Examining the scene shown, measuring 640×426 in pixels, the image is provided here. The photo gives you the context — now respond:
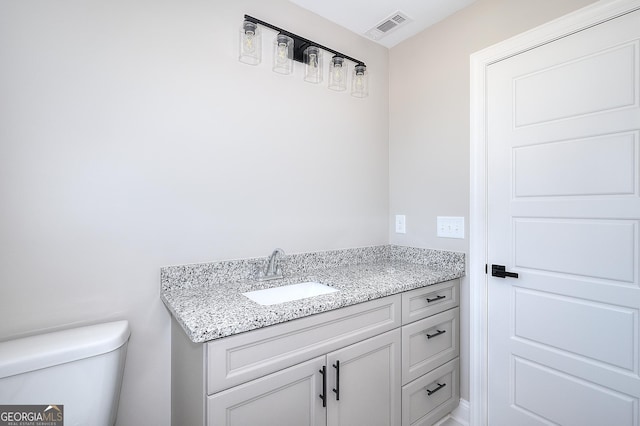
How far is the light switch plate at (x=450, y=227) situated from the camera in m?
1.79

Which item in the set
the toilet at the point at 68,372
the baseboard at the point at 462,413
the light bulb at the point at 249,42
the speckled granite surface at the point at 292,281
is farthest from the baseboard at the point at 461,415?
the light bulb at the point at 249,42

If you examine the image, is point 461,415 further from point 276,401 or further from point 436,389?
point 276,401

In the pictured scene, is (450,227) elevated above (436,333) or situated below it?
above

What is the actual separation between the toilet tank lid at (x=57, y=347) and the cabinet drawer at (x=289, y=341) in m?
0.41

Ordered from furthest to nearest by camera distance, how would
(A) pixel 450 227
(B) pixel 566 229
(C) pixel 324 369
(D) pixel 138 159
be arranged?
1. (A) pixel 450 227
2. (B) pixel 566 229
3. (D) pixel 138 159
4. (C) pixel 324 369

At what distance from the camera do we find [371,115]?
2.12m

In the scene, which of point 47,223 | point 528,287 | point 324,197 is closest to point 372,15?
point 324,197

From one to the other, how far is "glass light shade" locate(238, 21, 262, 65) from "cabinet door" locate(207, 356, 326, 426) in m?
1.48

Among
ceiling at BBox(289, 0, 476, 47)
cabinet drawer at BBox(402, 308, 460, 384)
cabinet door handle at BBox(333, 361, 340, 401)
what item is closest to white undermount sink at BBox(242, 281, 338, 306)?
cabinet door handle at BBox(333, 361, 340, 401)

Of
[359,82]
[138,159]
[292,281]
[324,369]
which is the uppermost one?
[359,82]

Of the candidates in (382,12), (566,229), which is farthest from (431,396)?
(382,12)

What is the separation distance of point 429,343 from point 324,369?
74 centimetres

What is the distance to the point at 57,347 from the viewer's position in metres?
0.95

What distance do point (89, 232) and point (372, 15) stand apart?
1915 mm
